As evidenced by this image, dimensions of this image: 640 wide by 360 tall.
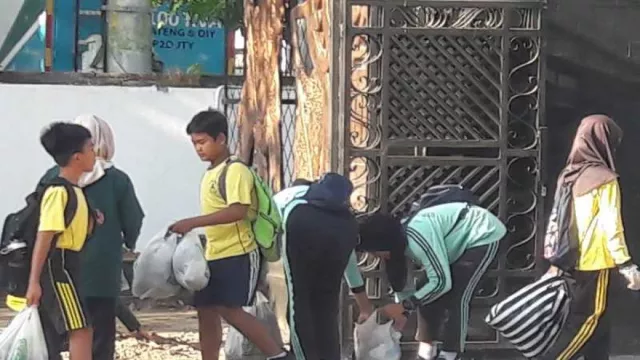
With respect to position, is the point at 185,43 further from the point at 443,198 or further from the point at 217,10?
the point at 443,198

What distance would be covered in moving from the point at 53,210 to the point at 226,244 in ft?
4.18

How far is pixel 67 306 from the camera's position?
662 cm

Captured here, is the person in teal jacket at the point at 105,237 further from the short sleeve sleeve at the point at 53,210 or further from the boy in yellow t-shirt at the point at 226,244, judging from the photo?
the short sleeve sleeve at the point at 53,210

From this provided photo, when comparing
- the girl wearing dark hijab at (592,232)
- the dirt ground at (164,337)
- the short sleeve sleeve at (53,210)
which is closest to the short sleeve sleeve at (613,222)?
the girl wearing dark hijab at (592,232)

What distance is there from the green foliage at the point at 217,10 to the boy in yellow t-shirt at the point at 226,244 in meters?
Result: 5.90

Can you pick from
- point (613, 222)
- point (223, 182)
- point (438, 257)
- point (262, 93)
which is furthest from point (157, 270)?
point (262, 93)

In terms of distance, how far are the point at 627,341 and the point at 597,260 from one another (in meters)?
2.05

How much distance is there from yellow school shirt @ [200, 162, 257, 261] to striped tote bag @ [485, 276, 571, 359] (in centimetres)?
146

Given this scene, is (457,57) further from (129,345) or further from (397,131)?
(129,345)

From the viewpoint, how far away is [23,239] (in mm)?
6660

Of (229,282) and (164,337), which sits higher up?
(229,282)

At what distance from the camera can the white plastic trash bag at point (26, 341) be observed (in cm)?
651

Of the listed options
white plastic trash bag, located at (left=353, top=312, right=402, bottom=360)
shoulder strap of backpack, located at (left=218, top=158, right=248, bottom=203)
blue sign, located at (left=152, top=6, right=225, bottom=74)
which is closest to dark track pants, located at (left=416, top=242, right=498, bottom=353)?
white plastic trash bag, located at (left=353, top=312, right=402, bottom=360)

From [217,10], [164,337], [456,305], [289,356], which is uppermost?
[217,10]
